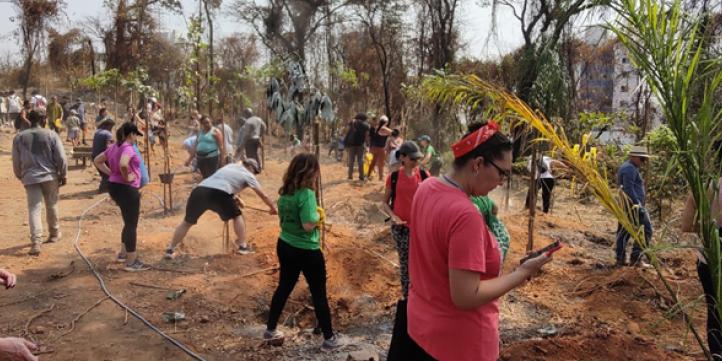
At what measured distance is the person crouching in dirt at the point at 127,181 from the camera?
19.4ft

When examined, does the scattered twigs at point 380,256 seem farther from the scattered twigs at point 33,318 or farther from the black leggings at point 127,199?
the scattered twigs at point 33,318

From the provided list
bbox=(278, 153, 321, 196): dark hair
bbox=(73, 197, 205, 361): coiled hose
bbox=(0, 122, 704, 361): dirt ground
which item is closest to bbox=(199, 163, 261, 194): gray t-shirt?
bbox=(0, 122, 704, 361): dirt ground

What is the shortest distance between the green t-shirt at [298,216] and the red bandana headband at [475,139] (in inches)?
89.3

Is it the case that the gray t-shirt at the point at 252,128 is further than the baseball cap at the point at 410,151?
Yes

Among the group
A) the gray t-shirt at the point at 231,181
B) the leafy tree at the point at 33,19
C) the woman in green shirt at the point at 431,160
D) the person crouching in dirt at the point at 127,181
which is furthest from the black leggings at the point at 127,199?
the leafy tree at the point at 33,19

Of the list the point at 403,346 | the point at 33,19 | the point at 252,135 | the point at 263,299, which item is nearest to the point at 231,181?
the point at 263,299

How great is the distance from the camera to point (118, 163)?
5.89 meters

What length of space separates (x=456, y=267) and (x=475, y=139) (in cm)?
51

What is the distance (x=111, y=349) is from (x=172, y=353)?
503 millimetres

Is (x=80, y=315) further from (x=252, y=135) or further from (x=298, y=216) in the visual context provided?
(x=252, y=135)

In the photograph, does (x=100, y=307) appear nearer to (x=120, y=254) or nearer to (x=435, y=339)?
(x=120, y=254)

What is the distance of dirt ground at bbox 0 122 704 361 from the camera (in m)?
4.46

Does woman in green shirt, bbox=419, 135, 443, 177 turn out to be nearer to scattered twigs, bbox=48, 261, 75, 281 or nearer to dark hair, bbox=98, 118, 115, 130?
dark hair, bbox=98, 118, 115, 130

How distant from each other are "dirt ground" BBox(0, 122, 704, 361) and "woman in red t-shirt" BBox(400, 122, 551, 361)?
1.13 meters
